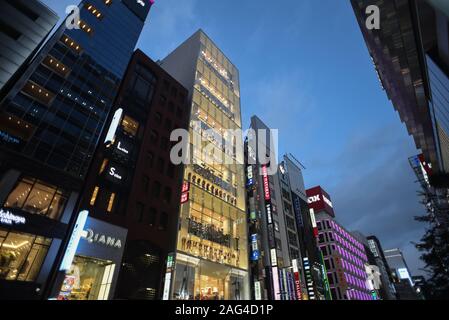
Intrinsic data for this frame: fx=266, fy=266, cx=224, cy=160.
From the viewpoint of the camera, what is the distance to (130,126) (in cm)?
3484

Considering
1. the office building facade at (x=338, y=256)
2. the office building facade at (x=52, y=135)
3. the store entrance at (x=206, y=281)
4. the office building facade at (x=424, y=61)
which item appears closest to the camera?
the office building facade at (x=424, y=61)

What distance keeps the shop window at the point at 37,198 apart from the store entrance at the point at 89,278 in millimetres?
5791

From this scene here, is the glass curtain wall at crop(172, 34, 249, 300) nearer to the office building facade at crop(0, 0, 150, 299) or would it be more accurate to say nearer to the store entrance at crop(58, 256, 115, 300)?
the store entrance at crop(58, 256, 115, 300)

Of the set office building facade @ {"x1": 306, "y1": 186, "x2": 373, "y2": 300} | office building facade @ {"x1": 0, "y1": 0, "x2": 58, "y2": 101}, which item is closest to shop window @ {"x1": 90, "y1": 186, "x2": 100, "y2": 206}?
office building facade @ {"x1": 0, "y1": 0, "x2": 58, "y2": 101}

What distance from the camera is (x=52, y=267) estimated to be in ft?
75.6

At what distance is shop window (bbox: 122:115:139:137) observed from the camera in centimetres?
3422

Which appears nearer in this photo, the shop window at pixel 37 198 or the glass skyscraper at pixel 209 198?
the shop window at pixel 37 198

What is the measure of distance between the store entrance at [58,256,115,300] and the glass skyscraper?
6.05m

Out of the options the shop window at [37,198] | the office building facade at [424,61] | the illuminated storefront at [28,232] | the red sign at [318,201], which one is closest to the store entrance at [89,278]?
the illuminated storefront at [28,232]

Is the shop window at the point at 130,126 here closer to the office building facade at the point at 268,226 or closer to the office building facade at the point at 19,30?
the office building facade at the point at 19,30

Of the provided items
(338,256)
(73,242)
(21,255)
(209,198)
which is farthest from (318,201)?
(21,255)

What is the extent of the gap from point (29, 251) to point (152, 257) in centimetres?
1121

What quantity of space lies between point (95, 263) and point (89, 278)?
1.41 m

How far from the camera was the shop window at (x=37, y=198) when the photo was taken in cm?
2473
